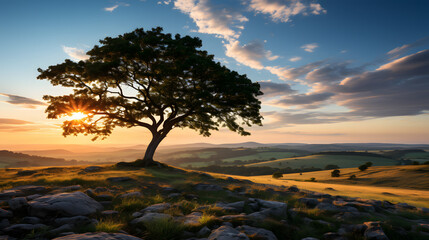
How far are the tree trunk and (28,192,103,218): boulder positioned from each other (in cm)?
1819

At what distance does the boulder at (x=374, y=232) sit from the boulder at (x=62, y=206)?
33.2 ft

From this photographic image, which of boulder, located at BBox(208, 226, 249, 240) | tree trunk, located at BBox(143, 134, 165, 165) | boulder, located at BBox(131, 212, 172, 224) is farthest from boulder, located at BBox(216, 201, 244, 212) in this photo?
tree trunk, located at BBox(143, 134, 165, 165)

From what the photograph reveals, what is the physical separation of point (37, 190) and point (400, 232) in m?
→ 16.9

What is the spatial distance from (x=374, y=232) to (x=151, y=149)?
24.1 metres

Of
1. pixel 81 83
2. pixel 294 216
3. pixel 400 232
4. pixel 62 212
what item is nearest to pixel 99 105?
pixel 81 83

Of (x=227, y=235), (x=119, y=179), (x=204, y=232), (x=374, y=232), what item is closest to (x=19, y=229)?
(x=204, y=232)

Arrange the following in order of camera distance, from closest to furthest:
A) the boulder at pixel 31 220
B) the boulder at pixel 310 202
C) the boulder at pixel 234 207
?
1. the boulder at pixel 31 220
2. the boulder at pixel 234 207
3. the boulder at pixel 310 202

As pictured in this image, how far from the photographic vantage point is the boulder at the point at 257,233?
608cm

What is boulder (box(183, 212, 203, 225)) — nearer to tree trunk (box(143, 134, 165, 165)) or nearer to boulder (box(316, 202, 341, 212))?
boulder (box(316, 202, 341, 212))

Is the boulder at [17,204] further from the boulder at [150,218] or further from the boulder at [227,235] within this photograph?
the boulder at [227,235]

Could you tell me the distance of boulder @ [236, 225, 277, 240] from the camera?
608cm

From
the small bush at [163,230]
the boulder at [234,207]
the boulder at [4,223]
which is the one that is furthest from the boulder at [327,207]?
the boulder at [4,223]

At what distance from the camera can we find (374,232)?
688 cm

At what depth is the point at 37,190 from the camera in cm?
1055
